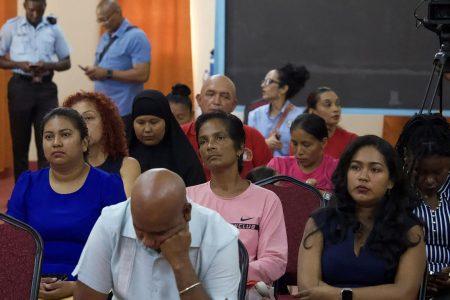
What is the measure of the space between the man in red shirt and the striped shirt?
150 centimetres

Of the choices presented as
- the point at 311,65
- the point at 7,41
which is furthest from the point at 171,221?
the point at 7,41

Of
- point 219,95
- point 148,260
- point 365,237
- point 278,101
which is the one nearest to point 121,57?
point 278,101

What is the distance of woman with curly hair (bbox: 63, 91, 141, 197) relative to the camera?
4.19m

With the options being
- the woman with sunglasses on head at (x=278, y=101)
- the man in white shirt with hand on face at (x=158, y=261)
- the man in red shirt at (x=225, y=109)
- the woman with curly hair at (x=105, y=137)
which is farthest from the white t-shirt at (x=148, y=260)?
the woman with sunglasses on head at (x=278, y=101)

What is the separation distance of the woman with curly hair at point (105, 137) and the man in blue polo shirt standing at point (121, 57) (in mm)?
3019

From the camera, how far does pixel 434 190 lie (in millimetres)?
3619

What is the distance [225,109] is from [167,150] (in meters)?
0.77

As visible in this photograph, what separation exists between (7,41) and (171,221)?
5.95 m

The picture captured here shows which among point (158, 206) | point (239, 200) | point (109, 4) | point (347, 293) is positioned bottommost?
point (347, 293)

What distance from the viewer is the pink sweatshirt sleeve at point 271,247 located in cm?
330

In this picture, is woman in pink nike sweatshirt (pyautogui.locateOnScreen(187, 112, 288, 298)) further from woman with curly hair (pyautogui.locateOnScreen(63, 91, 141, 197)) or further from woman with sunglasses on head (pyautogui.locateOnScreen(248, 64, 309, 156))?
woman with sunglasses on head (pyautogui.locateOnScreen(248, 64, 309, 156))

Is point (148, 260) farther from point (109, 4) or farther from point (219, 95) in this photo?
point (109, 4)

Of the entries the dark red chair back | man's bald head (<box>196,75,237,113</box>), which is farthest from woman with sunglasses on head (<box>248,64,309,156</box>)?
the dark red chair back

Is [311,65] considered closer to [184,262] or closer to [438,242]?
[438,242]
